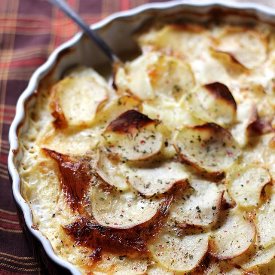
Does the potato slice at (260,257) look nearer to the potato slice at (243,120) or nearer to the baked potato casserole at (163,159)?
the baked potato casserole at (163,159)

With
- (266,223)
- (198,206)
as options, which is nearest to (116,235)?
(198,206)

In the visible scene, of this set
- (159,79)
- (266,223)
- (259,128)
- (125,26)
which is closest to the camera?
(266,223)

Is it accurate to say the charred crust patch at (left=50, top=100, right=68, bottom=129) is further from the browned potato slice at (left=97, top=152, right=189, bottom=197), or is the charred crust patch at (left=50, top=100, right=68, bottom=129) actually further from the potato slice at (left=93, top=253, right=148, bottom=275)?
the potato slice at (left=93, top=253, right=148, bottom=275)

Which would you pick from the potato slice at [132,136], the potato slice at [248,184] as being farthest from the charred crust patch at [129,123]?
the potato slice at [248,184]

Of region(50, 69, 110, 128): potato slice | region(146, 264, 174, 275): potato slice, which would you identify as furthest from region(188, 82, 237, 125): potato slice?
region(146, 264, 174, 275): potato slice

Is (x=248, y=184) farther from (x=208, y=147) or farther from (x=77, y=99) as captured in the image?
(x=77, y=99)

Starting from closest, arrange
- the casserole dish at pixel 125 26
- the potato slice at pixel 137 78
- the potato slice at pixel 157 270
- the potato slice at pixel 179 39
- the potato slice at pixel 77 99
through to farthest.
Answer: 1. the potato slice at pixel 157 270
2. the potato slice at pixel 77 99
3. the potato slice at pixel 137 78
4. the casserole dish at pixel 125 26
5. the potato slice at pixel 179 39

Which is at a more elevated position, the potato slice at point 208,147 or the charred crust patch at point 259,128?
the charred crust patch at point 259,128
